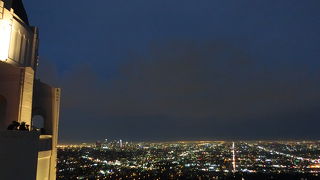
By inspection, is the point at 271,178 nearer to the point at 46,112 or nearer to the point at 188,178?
the point at 188,178

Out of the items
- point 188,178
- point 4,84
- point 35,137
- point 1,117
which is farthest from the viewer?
point 188,178

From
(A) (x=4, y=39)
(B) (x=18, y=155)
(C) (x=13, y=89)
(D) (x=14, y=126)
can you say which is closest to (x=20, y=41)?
(A) (x=4, y=39)

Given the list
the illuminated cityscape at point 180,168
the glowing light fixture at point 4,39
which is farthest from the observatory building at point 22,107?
the illuminated cityscape at point 180,168

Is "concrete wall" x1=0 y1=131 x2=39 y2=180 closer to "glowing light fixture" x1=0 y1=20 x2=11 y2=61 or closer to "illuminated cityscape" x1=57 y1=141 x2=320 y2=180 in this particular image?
"glowing light fixture" x1=0 y1=20 x2=11 y2=61

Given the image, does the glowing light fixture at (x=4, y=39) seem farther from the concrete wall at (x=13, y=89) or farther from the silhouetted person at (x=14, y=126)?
the silhouetted person at (x=14, y=126)

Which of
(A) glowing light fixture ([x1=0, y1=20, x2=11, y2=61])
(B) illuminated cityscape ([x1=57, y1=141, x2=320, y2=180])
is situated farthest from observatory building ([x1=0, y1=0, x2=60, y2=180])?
(B) illuminated cityscape ([x1=57, y1=141, x2=320, y2=180])

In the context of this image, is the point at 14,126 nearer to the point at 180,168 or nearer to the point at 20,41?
the point at 20,41

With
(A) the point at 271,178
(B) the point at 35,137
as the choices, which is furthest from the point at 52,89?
(A) the point at 271,178
